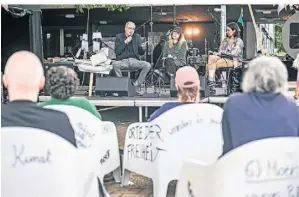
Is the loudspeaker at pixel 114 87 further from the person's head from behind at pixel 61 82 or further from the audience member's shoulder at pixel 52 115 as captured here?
the audience member's shoulder at pixel 52 115

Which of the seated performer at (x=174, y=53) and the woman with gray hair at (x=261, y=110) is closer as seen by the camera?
the woman with gray hair at (x=261, y=110)

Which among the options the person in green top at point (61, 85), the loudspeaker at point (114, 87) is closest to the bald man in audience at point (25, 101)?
the person in green top at point (61, 85)

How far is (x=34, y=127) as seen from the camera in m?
2.14

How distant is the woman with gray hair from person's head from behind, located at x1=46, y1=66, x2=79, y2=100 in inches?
35.7

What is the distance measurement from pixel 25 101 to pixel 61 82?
1.86 feet

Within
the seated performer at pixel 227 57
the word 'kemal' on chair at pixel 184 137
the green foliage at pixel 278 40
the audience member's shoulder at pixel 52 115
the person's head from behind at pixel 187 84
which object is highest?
the green foliage at pixel 278 40

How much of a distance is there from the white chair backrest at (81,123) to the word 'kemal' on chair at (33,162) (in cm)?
60

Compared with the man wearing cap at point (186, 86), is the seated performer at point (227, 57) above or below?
above

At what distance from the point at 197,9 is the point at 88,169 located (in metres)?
10.2

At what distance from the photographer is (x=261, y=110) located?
219 cm

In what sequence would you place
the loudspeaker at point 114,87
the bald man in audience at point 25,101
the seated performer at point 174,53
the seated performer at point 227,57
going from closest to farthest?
the bald man in audience at point 25,101, the loudspeaker at point 114,87, the seated performer at point 227,57, the seated performer at point 174,53

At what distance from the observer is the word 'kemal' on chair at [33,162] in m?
2.07

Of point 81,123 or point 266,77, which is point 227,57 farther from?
point 266,77

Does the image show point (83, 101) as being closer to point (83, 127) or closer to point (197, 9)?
point (83, 127)
